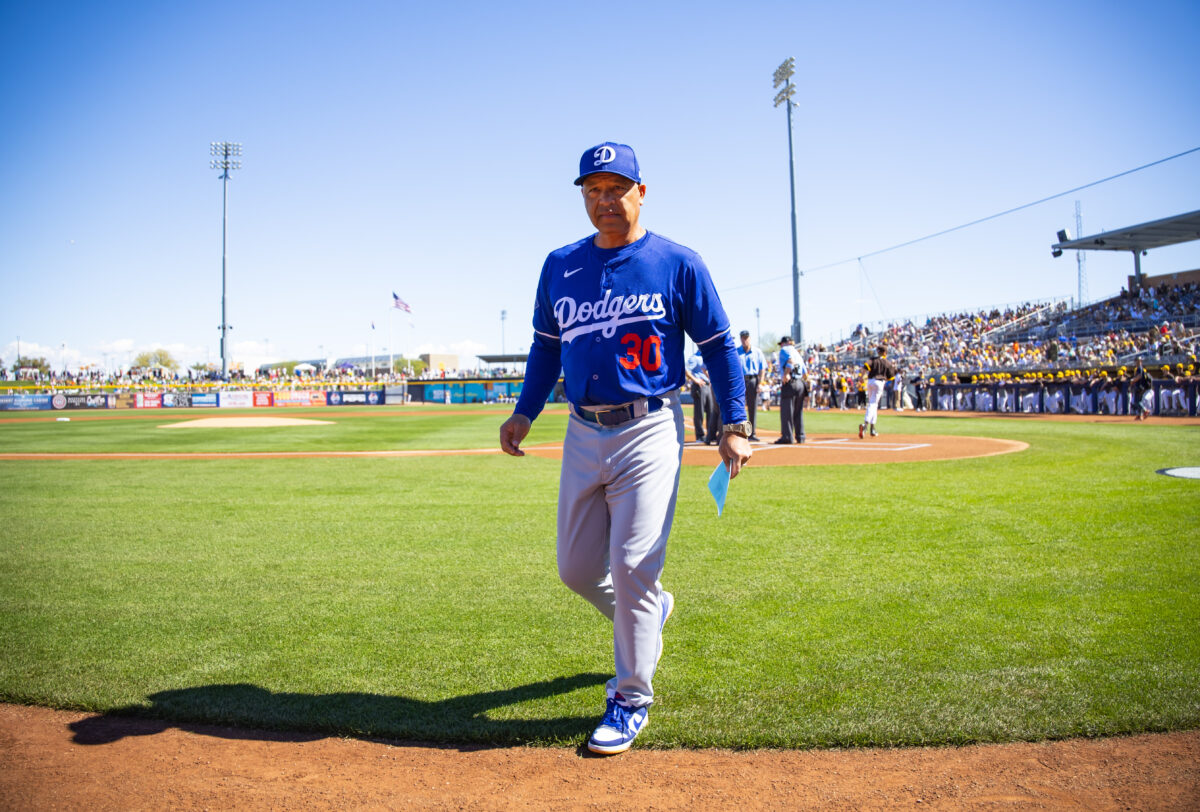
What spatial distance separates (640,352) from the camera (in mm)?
2984

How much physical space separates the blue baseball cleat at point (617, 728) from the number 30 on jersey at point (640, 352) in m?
1.30

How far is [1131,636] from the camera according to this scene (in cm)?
364

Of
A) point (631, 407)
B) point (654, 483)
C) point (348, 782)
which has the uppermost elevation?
point (631, 407)

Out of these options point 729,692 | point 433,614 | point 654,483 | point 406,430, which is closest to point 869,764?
point 729,692

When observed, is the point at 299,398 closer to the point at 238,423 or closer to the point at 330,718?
the point at 238,423

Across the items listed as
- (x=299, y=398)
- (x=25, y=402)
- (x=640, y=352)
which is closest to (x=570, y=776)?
(x=640, y=352)

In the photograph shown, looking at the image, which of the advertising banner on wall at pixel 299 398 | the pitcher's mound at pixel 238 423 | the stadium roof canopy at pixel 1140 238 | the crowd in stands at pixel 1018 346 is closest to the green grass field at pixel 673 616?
the pitcher's mound at pixel 238 423

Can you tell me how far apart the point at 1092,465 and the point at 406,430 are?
1891 centimetres

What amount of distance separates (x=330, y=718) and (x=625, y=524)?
56.8 inches

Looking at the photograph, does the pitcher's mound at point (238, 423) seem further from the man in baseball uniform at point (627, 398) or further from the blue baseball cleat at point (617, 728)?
the blue baseball cleat at point (617, 728)

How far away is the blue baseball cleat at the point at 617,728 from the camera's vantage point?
2730 mm

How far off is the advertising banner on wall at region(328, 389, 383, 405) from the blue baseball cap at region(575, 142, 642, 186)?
55.9m

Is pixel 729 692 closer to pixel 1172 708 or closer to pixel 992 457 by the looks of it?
pixel 1172 708

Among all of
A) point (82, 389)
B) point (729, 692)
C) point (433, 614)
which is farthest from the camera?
point (82, 389)
